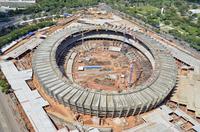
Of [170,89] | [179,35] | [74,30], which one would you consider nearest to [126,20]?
[179,35]

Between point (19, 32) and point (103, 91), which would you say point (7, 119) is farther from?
point (19, 32)

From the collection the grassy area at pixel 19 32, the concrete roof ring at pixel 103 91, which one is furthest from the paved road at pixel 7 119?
the grassy area at pixel 19 32

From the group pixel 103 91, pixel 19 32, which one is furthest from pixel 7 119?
pixel 19 32

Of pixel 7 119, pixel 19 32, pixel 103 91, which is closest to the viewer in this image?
pixel 7 119

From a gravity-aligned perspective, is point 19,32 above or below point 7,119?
above

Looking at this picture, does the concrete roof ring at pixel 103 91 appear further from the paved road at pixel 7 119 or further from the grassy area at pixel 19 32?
the grassy area at pixel 19 32
